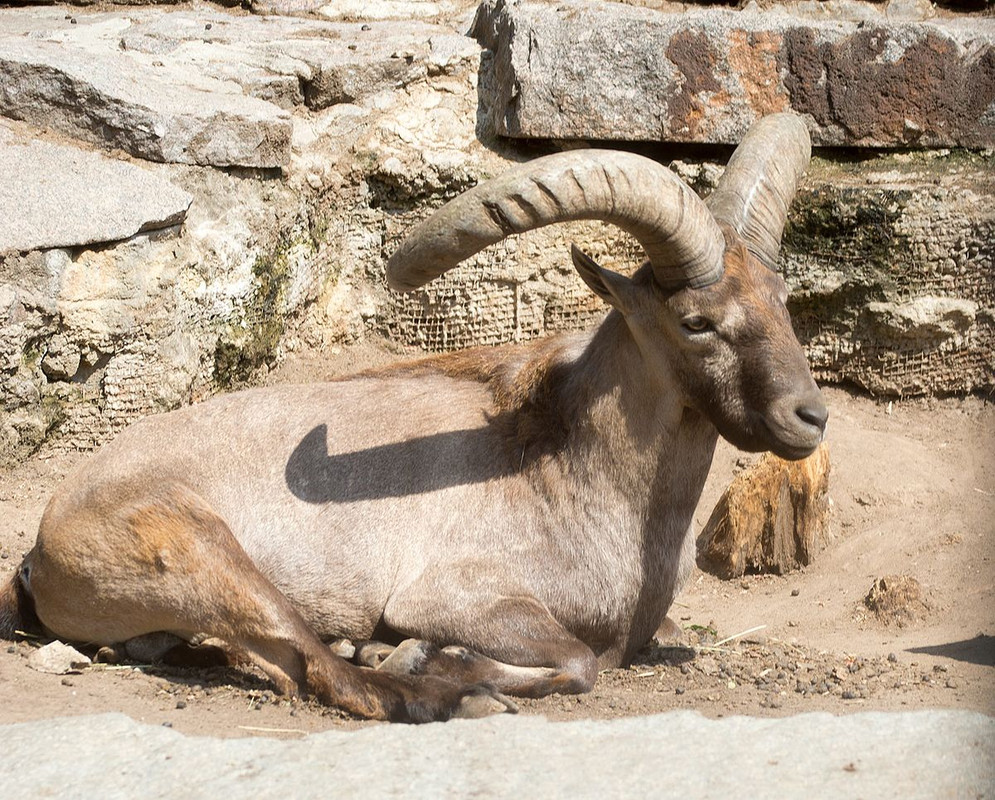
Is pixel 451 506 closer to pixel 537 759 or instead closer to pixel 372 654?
pixel 372 654

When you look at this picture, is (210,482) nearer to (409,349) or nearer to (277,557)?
(277,557)

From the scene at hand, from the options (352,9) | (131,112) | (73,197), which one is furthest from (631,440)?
Result: (352,9)

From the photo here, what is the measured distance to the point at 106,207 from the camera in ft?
28.0

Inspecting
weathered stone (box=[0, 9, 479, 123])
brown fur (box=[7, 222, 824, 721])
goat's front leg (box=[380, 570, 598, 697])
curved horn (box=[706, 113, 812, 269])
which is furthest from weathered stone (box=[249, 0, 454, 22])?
goat's front leg (box=[380, 570, 598, 697])

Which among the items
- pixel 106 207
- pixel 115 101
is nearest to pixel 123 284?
pixel 106 207

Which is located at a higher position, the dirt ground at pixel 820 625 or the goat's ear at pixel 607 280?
the goat's ear at pixel 607 280

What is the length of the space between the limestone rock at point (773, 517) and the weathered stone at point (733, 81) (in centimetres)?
271

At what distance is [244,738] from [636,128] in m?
6.37

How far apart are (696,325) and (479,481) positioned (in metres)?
1.42

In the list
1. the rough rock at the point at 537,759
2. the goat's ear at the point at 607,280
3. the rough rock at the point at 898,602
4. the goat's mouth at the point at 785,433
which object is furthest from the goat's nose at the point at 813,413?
the rough rock at the point at 898,602

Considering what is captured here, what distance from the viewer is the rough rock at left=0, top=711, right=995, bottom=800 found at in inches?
167

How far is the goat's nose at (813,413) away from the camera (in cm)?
582

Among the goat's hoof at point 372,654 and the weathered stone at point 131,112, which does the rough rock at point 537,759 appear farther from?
the weathered stone at point 131,112

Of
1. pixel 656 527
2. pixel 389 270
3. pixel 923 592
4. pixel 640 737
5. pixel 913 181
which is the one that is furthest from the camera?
pixel 913 181
